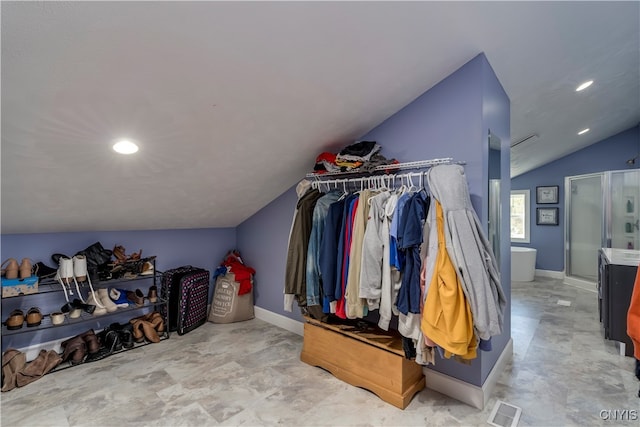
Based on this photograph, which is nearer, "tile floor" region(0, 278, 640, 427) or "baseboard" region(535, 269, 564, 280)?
"tile floor" region(0, 278, 640, 427)

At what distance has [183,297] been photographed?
10.2 ft

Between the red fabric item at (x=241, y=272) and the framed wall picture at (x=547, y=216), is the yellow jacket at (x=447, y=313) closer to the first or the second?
the red fabric item at (x=241, y=272)

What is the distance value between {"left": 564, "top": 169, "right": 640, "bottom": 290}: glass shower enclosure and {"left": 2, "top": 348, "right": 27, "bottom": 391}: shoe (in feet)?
22.4

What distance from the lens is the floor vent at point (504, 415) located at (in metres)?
1.81

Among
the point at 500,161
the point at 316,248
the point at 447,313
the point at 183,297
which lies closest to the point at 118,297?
the point at 183,297

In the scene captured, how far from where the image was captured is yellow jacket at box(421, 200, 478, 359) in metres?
1.55

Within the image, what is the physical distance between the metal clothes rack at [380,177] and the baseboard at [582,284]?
15.7 feet

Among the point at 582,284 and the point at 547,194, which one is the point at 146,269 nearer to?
the point at 582,284

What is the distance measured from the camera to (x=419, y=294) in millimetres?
1748

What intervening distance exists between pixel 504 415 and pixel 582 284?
180 inches

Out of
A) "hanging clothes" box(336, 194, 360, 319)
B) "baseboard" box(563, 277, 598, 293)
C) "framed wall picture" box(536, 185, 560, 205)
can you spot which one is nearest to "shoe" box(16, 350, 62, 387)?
"hanging clothes" box(336, 194, 360, 319)

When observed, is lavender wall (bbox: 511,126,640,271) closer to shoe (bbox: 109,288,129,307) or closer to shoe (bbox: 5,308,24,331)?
shoe (bbox: 109,288,129,307)

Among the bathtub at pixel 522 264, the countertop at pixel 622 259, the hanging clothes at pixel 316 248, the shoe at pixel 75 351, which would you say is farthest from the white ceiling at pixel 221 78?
the bathtub at pixel 522 264

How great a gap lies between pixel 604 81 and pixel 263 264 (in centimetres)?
376
